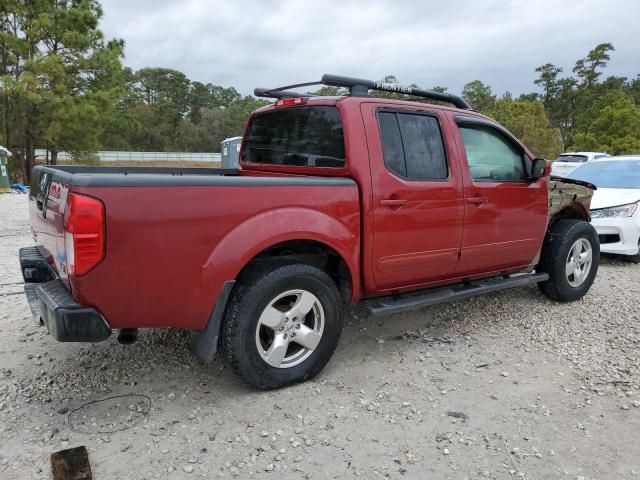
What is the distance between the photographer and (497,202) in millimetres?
3975

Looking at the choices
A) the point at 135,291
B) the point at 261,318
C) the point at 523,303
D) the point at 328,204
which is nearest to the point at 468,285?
the point at 523,303

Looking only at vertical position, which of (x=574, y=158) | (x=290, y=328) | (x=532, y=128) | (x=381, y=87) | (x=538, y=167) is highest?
(x=532, y=128)

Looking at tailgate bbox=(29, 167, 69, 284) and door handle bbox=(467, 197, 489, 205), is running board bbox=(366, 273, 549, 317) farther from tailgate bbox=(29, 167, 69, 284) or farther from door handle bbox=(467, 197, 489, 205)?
tailgate bbox=(29, 167, 69, 284)

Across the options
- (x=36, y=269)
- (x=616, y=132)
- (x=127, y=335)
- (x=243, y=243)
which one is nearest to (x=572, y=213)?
(x=243, y=243)

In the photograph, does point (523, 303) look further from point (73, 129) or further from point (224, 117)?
point (224, 117)

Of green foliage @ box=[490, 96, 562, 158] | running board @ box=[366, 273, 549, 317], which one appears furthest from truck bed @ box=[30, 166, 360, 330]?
green foliage @ box=[490, 96, 562, 158]

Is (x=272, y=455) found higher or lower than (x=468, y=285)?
lower

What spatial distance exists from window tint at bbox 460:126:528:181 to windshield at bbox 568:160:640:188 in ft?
12.4

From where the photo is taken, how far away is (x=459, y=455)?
2486mm

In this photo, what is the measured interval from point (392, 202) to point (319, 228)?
0.61m

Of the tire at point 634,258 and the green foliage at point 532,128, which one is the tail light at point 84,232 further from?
the green foliage at point 532,128

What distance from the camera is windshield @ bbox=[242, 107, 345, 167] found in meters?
3.37

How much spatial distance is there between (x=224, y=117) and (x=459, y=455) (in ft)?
214

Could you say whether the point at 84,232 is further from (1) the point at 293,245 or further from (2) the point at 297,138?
(2) the point at 297,138
